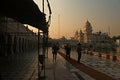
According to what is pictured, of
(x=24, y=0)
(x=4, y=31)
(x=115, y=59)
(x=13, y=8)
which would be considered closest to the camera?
(x=24, y=0)

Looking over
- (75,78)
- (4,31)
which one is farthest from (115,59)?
(75,78)

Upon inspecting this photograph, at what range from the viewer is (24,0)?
923cm

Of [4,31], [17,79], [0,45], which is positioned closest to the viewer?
[17,79]

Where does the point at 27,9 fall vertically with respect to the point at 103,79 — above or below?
above

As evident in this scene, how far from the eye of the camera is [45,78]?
720 inches

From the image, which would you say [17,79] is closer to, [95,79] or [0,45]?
[95,79]

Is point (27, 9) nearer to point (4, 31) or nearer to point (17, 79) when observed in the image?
point (17, 79)

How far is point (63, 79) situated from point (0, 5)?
9403 millimetres

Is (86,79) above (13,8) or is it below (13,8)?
below

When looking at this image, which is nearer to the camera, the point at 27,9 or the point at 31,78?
the point at 27,9

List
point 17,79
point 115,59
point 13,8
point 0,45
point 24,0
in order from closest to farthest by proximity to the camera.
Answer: point 24,0 → point 13,8 → point 17,79 → point 0,45 → point 115,59

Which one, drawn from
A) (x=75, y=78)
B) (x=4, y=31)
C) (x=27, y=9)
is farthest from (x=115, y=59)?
(x=27, y=9)

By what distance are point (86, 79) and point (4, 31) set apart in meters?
17.4

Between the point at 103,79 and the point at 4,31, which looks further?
the point at 4,31
